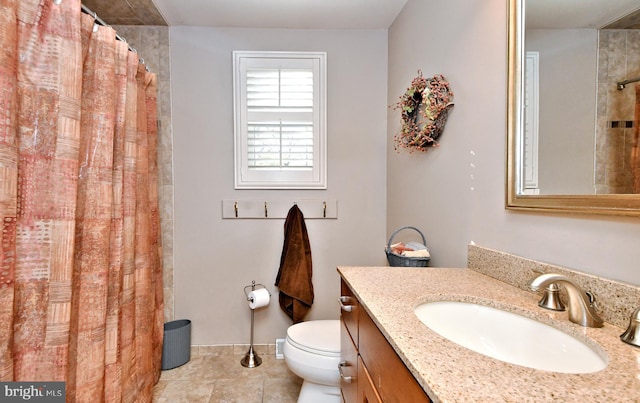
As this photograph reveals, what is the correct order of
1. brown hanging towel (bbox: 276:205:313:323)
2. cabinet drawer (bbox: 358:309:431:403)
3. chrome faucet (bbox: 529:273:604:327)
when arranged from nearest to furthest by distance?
cabinet drawer (bbox: 358:309:431:403) < chrome faucet (bbox: 529:273:604:327) < brown hanging towel (bbox: 276:205:313:323)

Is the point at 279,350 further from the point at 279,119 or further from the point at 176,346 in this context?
the point at 279,119

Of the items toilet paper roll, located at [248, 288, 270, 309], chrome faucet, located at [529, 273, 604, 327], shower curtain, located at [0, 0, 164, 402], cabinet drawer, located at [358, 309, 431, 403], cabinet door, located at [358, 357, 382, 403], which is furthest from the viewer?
toilet paper roll, located at [248, 288, 270, 309]

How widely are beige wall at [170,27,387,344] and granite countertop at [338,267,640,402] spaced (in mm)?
1356

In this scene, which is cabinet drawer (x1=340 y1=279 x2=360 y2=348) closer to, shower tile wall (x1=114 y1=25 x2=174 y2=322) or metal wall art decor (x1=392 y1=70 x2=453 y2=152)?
metal wall art decor (x1=392 y1=70 x2=453 y2=152)

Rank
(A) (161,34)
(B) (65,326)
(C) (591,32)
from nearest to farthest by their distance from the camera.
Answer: (C) (591,32)
(B) (65,326)
(A) (161,34)

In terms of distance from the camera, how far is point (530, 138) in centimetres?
101

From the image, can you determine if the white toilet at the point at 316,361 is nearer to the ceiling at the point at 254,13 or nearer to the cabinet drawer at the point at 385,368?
the cabinet drawer at the point at 385,368

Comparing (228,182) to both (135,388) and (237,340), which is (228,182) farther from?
(135,388)

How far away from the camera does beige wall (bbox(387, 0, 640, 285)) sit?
0.81 meters

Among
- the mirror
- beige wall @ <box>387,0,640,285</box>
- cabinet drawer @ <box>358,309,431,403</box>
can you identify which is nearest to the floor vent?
beige wall @ <box>387,0,640,285</box>

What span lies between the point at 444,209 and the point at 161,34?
2.22 metres

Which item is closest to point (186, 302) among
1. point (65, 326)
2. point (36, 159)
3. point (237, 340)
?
point (237, 340)

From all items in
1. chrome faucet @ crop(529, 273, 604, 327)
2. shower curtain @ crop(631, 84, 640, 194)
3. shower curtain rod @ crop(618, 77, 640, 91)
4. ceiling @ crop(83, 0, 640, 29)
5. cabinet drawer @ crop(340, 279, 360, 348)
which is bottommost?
cabinet drawer @ crop(340, 279, 360, 348)

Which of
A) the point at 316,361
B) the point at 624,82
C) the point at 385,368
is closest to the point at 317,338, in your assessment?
the point at 316,361
